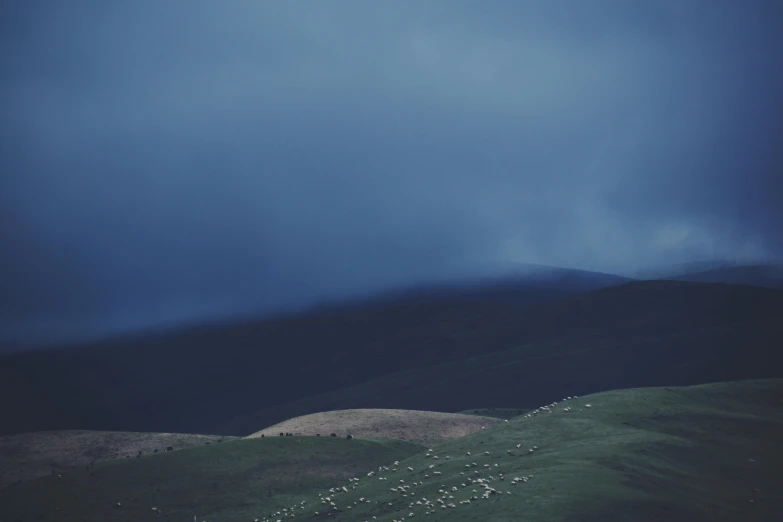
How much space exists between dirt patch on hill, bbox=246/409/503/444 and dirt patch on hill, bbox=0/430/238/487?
11.4 metres

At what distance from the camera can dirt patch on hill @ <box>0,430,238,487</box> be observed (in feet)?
369

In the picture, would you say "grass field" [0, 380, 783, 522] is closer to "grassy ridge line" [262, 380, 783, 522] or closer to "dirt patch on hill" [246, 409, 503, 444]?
"grassy ridge line" [262, 380, 783, 522]

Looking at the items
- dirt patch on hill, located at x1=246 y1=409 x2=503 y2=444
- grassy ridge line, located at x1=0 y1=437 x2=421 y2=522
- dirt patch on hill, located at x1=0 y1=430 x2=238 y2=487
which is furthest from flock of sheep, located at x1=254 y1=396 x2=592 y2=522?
dirt patch on hill, located at x1=0 y1=430 x2=238 y2=487

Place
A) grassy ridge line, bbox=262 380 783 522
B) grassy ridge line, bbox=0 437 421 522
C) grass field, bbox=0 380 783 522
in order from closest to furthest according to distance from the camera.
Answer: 1. grassy ridge line, bbox=262 380 783 522
2. grass field, bbox=0 380 783 522
3. grassy ridge line, bbox=0 437 421 522

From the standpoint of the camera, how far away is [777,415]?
246 ft

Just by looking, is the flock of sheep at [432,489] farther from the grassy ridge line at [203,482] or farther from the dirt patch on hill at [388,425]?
the dirt patch on hill at [388,425]

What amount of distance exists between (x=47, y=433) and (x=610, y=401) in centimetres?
9777

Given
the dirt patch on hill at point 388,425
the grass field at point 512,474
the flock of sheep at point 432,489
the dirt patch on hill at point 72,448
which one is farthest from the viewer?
the dirt patch on hill at point 72,448

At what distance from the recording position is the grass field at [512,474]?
1907 inches

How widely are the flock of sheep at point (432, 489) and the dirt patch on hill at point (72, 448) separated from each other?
52.0 m

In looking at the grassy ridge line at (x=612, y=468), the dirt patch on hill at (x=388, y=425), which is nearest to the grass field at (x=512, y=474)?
the grassy ridge line at (x=612, y=468)

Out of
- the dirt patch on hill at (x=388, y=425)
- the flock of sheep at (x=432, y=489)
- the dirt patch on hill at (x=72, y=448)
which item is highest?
the flock of sheep at (x=432, y=489)

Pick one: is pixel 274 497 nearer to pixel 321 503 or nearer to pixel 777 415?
pixel 321 503

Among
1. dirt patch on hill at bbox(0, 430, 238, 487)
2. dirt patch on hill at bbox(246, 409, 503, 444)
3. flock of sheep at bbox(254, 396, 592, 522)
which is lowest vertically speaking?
dirt patch on hill at bbox(0, 430, 238, 487)
